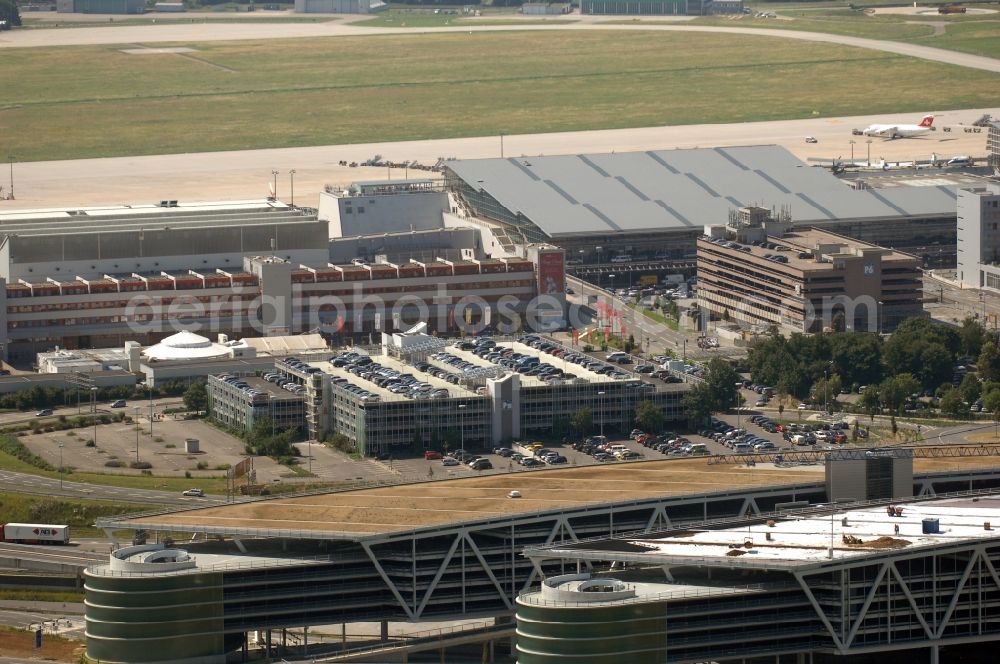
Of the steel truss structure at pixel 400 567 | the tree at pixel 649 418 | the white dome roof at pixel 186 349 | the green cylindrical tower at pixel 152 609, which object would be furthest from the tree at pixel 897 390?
the green cylindrical tower at pixel 152 609

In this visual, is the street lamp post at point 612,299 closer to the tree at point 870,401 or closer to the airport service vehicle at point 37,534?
the tree at point 870,401

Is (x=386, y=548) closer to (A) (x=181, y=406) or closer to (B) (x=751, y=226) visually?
(A) (x=181, y=406)

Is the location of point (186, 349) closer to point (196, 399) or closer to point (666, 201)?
point (196, 399)

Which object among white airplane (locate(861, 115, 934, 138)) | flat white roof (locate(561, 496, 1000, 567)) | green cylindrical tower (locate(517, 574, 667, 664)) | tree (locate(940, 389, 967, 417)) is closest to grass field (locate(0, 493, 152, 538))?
flat white roof (locate(561, 496, 1000, 567))

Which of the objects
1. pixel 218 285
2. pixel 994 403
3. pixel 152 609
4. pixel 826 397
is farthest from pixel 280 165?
pixel 152 609

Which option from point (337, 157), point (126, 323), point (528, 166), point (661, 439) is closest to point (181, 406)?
point (126, 323)
